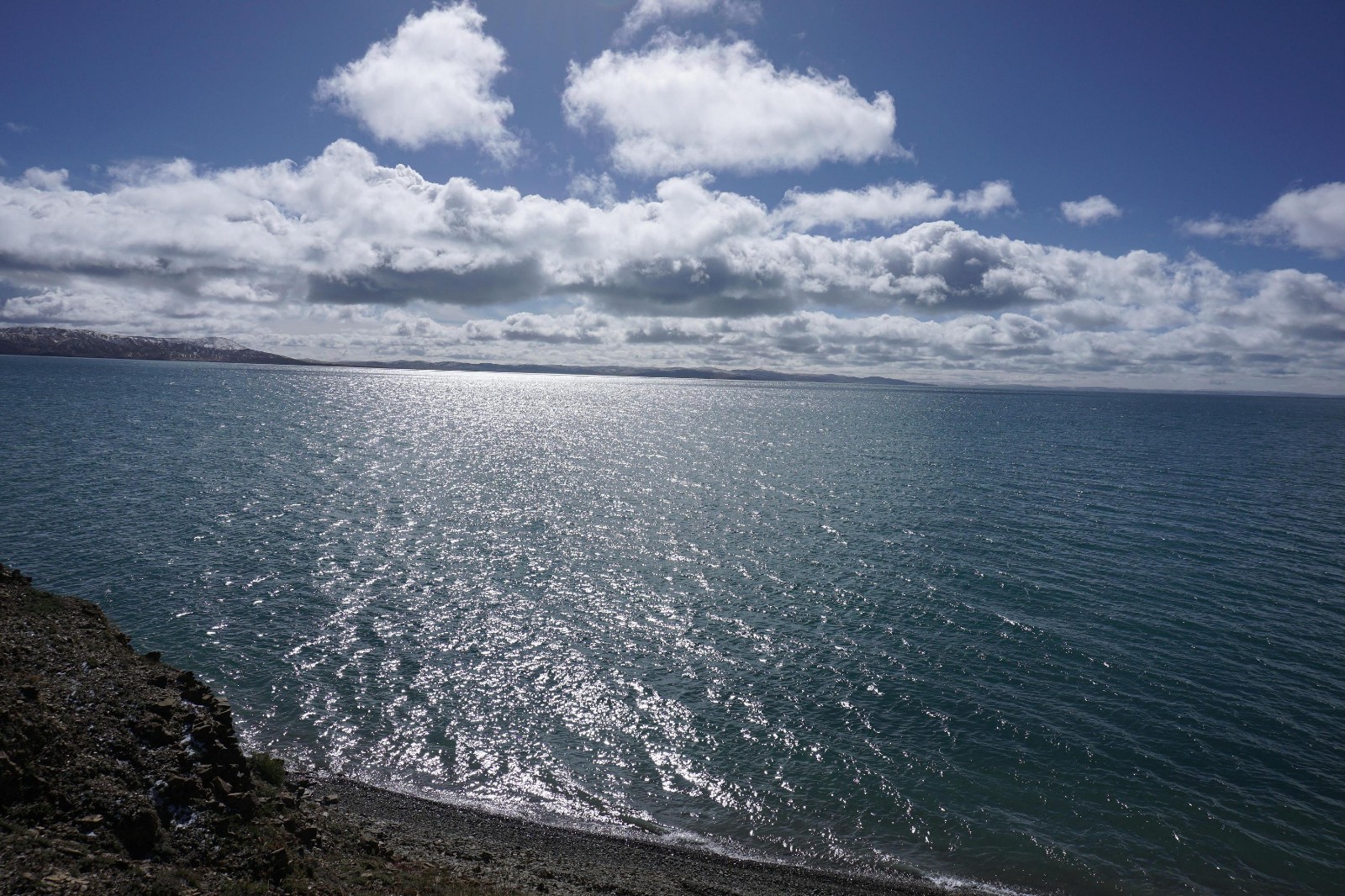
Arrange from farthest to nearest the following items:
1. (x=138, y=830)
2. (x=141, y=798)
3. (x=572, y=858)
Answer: (x=572, y=858)
(x=141, y=798)
(x=138, y=830)

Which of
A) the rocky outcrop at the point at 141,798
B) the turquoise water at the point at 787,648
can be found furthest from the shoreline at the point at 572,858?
the rocky outcrop at the point at 141,798

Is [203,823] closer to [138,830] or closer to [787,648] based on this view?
[138,830]

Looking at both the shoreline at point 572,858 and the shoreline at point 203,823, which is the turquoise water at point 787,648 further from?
the shoreline at point 203,823

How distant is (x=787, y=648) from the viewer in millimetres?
37625

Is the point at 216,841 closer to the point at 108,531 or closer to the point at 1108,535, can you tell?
the point at 108,531

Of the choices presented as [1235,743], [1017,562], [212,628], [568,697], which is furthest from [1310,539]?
[212,628]

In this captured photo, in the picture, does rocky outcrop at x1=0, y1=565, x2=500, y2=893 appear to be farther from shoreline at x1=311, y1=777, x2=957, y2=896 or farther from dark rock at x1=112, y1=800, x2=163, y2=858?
shoreline at x1=311, y1=777, x2=957, y2=896

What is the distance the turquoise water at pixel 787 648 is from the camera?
25188 mm

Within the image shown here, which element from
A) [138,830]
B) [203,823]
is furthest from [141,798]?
[203,823]

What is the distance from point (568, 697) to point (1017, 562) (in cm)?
3853

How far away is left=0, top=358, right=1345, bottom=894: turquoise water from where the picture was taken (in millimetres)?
25188

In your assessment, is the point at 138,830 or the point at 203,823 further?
the point at 203,823

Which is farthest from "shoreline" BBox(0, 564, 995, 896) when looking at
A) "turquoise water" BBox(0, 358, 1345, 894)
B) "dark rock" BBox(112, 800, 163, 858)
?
"turquoise water" BBox(0, 358, 1345, 894)

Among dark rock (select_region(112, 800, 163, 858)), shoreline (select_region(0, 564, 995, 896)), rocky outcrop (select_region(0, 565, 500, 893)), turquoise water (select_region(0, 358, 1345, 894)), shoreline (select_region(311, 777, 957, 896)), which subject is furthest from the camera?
turquoise water (select_region(0, 358, 1345, 894))
